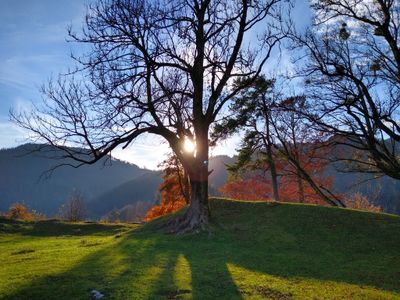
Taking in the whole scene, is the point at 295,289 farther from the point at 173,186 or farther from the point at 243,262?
the point at 173,186

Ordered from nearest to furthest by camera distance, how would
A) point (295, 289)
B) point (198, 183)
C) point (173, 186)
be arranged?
point (295, 289)
point (198, 183)
point (173, 186)

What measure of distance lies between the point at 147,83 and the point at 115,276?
11.0m

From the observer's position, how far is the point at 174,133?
19.9m

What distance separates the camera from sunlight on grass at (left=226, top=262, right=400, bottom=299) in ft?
29.4

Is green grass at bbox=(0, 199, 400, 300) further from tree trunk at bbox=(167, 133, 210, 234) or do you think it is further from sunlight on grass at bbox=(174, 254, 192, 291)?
tree trunk at bbox=(167, 133, 210, 234)

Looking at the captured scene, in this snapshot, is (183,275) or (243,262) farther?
(243,262)

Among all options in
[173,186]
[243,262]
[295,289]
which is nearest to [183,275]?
[295,289]

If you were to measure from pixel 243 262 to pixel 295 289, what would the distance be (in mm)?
3558

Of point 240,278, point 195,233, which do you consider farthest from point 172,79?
point 240,278

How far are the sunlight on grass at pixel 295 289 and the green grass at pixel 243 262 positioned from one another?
0.03 meters

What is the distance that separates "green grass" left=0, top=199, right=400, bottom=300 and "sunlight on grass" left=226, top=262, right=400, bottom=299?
3 centimetres

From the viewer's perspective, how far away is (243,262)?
42.6ft

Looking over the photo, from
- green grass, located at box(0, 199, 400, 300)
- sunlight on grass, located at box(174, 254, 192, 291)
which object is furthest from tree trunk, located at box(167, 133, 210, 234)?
sunlight on grass, located at box(174, 254, 192, 291)

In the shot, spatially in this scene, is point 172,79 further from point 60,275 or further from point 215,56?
point 60,275
